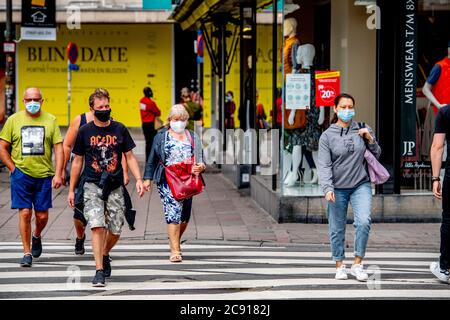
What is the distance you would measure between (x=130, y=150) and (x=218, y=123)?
53.9ft

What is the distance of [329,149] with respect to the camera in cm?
1091

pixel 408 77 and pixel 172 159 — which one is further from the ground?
pixel 408 77

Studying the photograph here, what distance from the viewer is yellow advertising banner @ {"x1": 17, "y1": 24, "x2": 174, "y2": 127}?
4272 centimetres

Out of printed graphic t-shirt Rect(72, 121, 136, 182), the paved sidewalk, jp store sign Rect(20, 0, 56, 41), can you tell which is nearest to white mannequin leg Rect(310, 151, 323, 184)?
the paved sidewalk

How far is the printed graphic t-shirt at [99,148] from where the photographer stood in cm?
1077

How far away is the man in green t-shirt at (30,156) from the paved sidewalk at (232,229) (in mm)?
2321

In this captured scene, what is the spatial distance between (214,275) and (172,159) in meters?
1.72

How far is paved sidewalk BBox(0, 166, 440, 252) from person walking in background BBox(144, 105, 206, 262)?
68.6 inches

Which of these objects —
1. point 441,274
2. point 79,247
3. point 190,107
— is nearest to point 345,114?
point 441,274

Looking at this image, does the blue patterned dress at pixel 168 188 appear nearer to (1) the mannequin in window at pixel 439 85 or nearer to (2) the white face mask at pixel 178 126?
(2) the white face mask at pixel 178 126

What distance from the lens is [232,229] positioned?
49.6 feet

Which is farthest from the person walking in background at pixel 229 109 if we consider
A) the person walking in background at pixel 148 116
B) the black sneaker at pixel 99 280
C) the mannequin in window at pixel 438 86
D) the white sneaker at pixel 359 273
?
the black sneaker at pixel 99 280

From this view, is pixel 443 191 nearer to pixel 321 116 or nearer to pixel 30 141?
pixel 30 141

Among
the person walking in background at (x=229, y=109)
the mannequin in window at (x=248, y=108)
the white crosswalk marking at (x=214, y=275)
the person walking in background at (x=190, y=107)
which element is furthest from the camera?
the person walking in background at (x=229, y=109)
